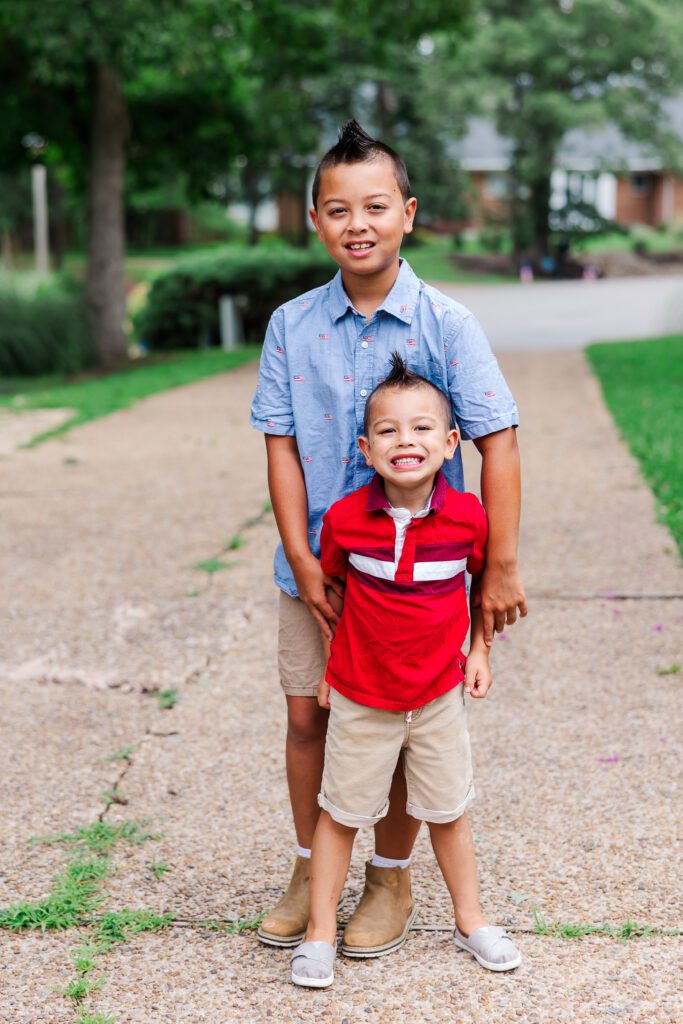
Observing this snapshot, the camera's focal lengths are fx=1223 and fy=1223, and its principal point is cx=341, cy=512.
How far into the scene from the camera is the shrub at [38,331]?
15.4m

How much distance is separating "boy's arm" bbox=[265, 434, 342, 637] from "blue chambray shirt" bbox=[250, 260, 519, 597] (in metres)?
0.03

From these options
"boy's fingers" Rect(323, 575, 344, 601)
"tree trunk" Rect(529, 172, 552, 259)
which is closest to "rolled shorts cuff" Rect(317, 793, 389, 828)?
"boy's fingers" Rect(323, 575, 344, 601)

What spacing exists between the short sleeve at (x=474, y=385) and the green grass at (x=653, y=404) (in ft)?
11.3

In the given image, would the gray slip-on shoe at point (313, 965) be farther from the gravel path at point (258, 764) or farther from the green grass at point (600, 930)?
the green grass at point (600, 930)

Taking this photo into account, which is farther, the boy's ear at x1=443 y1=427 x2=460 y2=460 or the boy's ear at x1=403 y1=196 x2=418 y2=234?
the boy's ear at x1=403 y1=196 x2=418 y2=234

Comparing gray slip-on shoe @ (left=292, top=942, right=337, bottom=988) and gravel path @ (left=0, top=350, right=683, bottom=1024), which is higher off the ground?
gray slip-on shoe @ (left=292, top=942, right=337, bottom=988)

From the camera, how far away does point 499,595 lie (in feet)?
8.11

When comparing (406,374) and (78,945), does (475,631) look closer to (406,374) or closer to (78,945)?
(406,374)

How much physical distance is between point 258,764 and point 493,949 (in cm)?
126

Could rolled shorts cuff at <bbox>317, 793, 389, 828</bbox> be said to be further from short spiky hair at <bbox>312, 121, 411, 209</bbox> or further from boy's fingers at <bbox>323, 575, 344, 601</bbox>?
short spiky hair at <bbox>312, 121, 411, 209</bbox>

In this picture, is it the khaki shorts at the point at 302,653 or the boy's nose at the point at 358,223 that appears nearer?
the boy's nose at the point at 358,223

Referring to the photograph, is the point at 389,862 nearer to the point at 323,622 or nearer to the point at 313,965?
the point at 313,965

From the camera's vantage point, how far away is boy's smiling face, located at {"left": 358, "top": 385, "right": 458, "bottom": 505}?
7.59 ft

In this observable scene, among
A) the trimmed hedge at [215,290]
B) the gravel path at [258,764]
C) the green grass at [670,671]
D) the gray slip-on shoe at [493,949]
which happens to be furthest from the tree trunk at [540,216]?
the gray slip-on shoe at [493,949]
